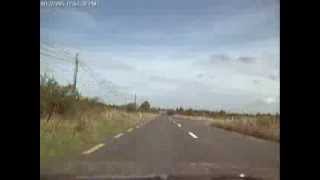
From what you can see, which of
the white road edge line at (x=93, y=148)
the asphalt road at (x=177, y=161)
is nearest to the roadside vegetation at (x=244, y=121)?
the asphalt road at (x=177, y=161)

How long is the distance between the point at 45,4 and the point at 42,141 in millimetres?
812

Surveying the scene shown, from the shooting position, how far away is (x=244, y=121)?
4422 mm

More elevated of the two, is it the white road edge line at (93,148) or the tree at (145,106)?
the tree at (145,106)

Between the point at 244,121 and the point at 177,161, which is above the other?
the point at 244,121

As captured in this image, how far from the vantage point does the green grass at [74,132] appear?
12.7 feet

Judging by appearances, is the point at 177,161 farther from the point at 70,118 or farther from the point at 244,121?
the point at 70,118

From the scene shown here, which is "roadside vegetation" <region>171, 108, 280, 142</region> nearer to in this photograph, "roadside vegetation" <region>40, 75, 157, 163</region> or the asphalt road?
the asphalt road

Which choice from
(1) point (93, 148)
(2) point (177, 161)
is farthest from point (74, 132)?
(2) point (177, 161)

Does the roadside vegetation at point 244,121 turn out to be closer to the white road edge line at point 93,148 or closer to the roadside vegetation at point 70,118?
the roadside vegetation at point 70,118

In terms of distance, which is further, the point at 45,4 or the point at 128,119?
the point at 128,119

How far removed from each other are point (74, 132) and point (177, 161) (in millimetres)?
719
